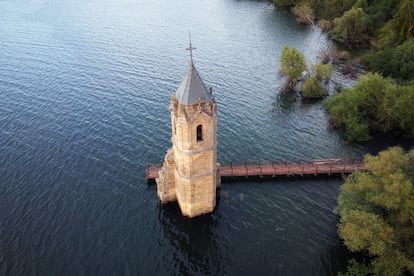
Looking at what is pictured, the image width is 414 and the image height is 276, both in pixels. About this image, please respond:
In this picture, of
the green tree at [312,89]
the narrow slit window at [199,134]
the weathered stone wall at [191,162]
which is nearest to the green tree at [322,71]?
the green tree at [312,89]

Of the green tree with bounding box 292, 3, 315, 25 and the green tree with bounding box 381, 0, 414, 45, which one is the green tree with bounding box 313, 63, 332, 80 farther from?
the green tree with bounding box 292, 3, 315, 25

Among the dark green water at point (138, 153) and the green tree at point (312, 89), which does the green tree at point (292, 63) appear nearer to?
the green tree at point (312, 89)

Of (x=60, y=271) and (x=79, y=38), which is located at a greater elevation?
(x=79, y=38)

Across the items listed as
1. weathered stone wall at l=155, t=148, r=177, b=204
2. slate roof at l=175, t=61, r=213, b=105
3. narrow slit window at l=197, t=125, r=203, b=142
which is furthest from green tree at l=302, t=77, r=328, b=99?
slate roof at l=175, t=61, r=213, b=105

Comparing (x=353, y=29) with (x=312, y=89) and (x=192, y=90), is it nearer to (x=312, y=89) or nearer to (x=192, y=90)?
(x=312, y=89)

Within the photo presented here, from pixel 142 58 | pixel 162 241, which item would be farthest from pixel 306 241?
pixel 142 58

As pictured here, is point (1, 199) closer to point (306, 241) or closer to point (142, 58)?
point (306, 241)

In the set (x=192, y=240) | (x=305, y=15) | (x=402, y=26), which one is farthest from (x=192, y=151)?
(x=305, y=15)
